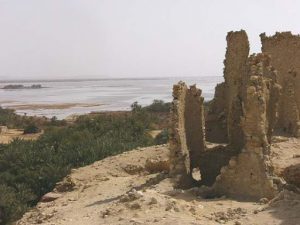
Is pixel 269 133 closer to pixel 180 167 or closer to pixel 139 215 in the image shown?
pixel 180 167

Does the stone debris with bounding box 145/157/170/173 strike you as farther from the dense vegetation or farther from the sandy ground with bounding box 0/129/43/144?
the sandy ground with bounding box 0/129/43/144

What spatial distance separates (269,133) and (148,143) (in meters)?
12.4

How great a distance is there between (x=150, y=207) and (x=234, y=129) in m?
3.83

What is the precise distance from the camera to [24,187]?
1712 centimetres

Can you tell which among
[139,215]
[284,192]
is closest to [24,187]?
[139,215]

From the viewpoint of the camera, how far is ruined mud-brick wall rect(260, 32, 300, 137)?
19.0 metres

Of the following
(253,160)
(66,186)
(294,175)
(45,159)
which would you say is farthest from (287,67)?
(45,159)

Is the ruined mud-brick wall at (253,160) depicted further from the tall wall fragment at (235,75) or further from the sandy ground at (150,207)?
the tall wall fragment at (235,75)

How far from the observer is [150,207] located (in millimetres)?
10109

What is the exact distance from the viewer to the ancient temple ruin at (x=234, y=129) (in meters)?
10.9

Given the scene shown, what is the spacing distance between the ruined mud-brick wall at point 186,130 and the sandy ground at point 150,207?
0.54m

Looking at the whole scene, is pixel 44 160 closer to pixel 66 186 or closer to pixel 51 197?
pixel 66 186

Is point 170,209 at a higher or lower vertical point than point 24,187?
higher

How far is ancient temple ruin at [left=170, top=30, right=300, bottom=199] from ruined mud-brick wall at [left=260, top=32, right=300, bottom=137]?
3.57m
